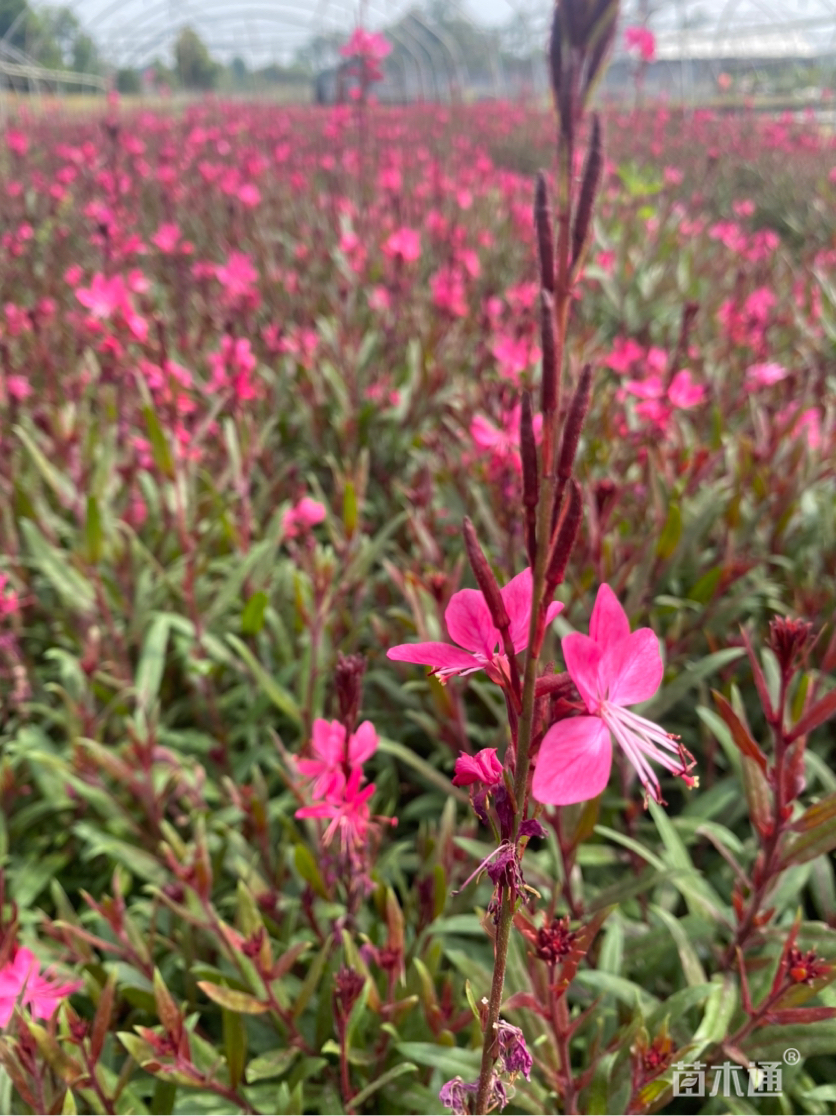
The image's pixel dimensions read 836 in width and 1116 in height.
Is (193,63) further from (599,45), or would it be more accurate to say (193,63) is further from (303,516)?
(599,45)

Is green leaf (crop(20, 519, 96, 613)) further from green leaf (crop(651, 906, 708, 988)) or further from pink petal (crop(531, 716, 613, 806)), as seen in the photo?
pink petal (crop(531, 716, 613, 806))

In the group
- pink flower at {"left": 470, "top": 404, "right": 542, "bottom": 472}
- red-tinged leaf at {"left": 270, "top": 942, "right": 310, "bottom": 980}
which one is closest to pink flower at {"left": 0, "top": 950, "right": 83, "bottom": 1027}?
red-tinged leaf at {"left": 270, "top": 942, "right": 310, "bottom": 980}

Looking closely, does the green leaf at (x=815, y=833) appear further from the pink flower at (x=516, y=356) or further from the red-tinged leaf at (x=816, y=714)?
the pink flower at (x=516, y=356)

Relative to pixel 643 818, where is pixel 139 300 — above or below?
above

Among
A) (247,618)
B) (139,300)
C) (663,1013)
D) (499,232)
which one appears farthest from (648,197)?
(663,1013)

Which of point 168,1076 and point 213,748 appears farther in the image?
point 213,748

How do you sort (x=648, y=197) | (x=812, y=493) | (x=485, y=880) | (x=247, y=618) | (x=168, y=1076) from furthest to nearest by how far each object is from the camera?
(x=648, y=197)
(x=812, y=493)
(x=247, y=618)
(x=485, y=880)
(x=168, y=1076)

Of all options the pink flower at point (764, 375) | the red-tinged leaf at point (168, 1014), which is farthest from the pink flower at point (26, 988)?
the pink flower at point (764, 375)

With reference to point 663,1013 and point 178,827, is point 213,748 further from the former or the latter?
point 663,1013
